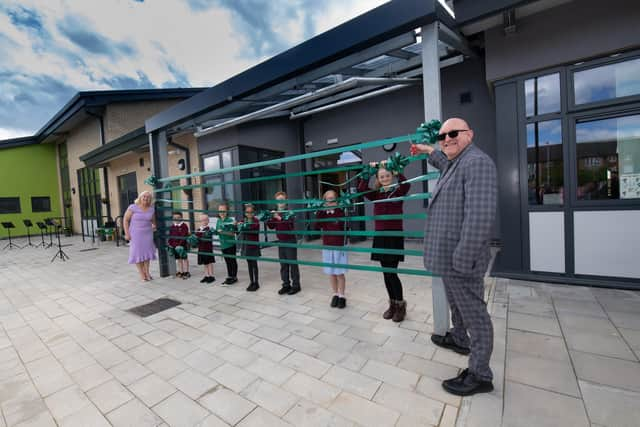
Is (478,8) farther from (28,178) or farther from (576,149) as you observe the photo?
(28,178)

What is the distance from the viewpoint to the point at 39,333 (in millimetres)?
2846

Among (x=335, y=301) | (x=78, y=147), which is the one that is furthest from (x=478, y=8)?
(x=78, y=147)

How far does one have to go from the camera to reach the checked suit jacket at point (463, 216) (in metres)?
1.44

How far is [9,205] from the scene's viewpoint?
13.5 meters

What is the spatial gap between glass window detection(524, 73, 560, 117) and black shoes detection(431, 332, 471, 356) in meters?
3.19

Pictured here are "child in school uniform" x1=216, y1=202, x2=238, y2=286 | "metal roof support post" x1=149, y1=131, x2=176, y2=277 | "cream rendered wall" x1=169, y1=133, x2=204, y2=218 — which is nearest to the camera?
"child in school uniform" x1=216, y1=202, x2=238, y2=286

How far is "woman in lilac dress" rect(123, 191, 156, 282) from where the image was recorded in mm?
4551

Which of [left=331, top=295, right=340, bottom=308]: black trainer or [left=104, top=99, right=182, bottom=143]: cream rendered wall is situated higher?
[left=104, top=99, right=182, bottom=143]: cream rendered wall

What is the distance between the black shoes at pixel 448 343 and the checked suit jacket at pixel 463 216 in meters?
0.83

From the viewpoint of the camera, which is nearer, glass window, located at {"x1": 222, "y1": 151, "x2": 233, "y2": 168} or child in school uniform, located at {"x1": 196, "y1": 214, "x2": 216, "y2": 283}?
child in school uniform, located at {"x1": 196, "y1": 214, "x2": 216, "y2": 283}

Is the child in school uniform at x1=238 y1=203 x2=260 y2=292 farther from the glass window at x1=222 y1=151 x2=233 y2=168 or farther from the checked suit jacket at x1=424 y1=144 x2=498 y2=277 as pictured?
the glass window at x1=222 y1=151 x2=233 y2=168

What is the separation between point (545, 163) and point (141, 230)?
19.9 ft

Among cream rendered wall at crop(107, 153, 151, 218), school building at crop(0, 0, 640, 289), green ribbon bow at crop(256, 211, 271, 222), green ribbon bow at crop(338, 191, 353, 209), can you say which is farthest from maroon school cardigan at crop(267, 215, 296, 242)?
cream rendered wall at crop(107, 153, 151, 218)

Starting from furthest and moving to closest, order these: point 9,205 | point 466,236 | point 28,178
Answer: point 28,178, point 9,205, point 466,236
